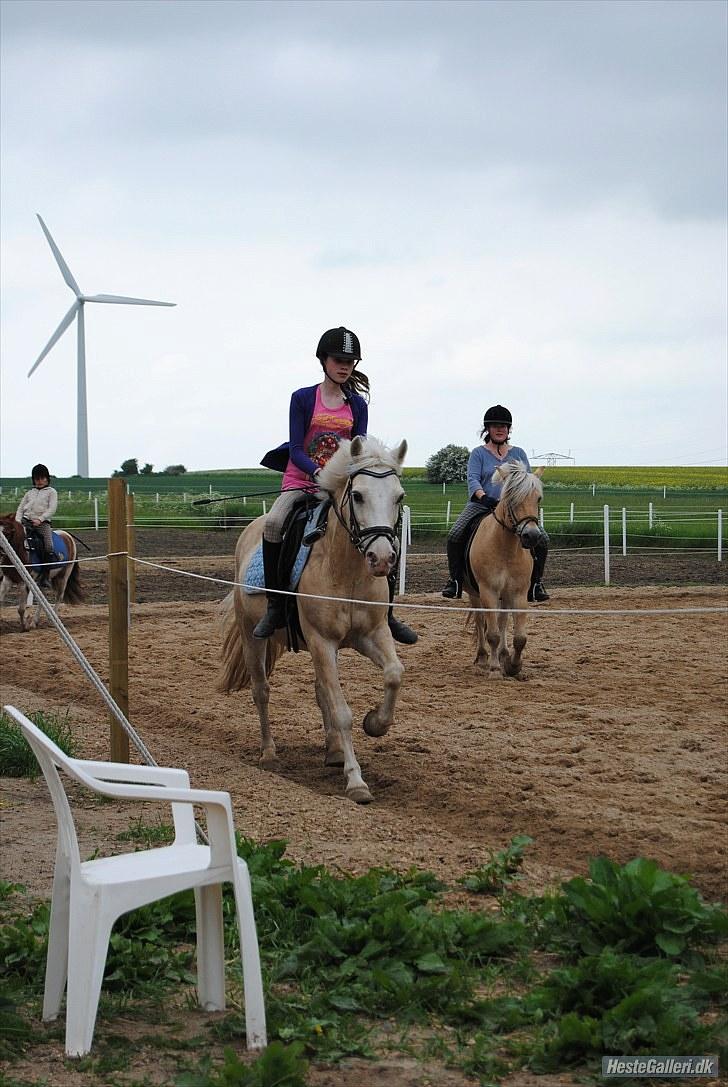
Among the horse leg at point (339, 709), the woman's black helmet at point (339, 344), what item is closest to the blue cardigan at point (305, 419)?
the woman's black helmet at point (339, 344)

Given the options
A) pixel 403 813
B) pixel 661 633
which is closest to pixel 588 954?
pixel 403 813

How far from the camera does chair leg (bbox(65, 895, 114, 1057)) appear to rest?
331 centimetres

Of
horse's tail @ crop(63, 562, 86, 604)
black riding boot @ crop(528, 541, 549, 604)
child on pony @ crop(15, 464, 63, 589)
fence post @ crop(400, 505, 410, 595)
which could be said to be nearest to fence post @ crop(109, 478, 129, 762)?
black riding boot @ crop(528, 541, 549, 604)

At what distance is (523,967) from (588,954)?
0.72 feet

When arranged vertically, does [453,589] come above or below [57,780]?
below

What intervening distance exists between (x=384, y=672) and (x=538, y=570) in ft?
14.5

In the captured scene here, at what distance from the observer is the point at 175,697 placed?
9727 millimetres

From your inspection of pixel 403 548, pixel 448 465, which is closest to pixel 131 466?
pixel 448 465

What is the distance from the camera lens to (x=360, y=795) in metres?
6.26

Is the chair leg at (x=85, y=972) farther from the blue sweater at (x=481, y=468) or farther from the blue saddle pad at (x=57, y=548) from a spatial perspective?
the blue saddle pad at (x=57, y=548)

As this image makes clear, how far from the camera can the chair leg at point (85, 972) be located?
10.9ft

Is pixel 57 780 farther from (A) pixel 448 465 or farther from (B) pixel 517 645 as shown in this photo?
(A) pixel 448 465

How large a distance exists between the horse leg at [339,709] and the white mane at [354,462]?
0.91 metres

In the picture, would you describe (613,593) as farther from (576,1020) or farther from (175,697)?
(576,1020)
